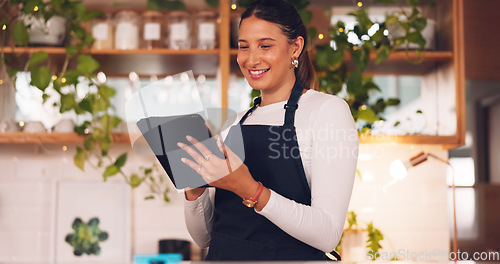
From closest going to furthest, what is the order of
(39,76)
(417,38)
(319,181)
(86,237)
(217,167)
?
(217,167), (319,181), (39,76), (417,38), (86,237)

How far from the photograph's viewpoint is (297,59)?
134cm

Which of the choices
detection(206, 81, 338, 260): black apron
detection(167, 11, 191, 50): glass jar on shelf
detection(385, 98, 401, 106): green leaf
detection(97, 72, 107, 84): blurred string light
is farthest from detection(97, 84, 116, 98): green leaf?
detection(385, 98, 401, 106): green leaf

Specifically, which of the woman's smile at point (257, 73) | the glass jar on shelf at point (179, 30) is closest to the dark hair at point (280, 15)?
the woman's smile at point (257, 73)

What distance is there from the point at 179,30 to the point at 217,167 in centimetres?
141

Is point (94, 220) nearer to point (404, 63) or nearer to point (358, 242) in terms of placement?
point (358, 242)

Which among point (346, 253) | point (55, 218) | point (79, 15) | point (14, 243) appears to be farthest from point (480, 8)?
point (14, 243)

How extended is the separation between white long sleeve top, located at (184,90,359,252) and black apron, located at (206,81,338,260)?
2 cm

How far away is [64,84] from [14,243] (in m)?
0.83

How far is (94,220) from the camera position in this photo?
2436 mm

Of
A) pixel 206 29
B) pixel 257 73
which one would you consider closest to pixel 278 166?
pixel 257 73

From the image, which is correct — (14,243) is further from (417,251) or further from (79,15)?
(417,251)

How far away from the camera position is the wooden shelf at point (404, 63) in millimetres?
2260

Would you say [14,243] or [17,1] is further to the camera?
[14,243]

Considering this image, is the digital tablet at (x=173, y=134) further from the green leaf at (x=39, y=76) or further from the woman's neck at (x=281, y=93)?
the green leaf at (x=39, y=76)
